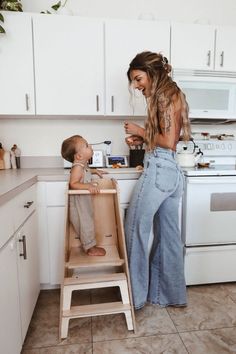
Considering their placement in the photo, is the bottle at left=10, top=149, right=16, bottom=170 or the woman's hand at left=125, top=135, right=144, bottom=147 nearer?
the woman's hand at left=125, top=135, right=144, bottom=147

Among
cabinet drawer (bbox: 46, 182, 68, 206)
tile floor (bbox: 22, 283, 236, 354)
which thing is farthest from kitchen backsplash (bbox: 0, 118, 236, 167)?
tile floor (bbox: 22, 283, 236, 354)

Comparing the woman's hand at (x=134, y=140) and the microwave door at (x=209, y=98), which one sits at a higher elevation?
the microwave door at (x=209, y=98)

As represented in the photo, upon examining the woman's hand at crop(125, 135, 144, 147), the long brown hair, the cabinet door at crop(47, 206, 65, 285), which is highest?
the long brown hair

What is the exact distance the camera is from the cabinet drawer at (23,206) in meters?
1.13

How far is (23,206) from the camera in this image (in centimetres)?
125

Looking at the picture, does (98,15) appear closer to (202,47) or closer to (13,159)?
(202,47)

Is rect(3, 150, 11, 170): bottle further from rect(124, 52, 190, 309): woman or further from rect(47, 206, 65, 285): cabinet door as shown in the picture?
rect(124, 52, 190, 309): woman

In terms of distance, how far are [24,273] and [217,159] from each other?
178 cm

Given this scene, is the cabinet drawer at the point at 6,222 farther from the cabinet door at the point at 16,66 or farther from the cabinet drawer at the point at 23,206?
the cabinet door at the point at 16,66

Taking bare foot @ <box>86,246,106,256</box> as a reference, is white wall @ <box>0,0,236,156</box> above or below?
above

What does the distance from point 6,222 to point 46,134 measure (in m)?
1.34

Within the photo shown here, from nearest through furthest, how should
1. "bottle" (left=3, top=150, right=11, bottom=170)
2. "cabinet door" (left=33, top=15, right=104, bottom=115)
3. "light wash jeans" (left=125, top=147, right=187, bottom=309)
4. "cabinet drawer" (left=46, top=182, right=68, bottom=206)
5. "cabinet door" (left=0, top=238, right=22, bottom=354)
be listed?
1. "cabinet door" (left=0, top=238, right=22, bottom=354)
2. "light wash jeans" (left=125, top=147, right=187, bottom=309)
3. "cabinet drawer" (left=46, top=182, right=68, bottom=206)
4. "cabinet door" (left=33, top=15, right=104, bottom=115)
5. "bottle" (left=3, top=150, right=11, bottom=170)

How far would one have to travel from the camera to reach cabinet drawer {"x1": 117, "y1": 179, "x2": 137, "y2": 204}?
173 centimetres

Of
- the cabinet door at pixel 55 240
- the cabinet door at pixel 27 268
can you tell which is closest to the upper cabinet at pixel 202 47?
the cabinet door at pixel 55 240
